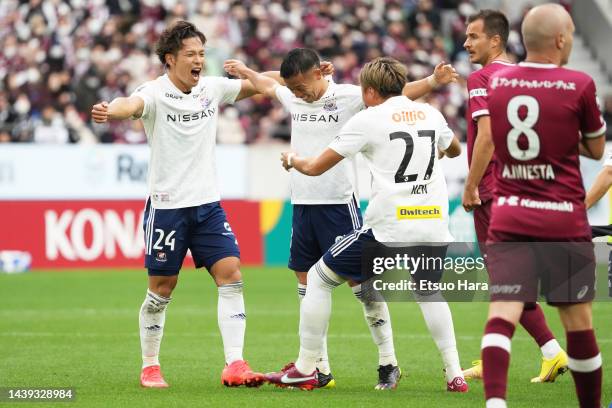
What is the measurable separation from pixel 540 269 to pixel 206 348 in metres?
5.40

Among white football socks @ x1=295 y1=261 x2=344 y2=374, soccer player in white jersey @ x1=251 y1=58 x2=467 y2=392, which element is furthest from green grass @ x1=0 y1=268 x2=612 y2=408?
soccer player in white jersey @ x1=251 y1=58 x2=467 y2=392

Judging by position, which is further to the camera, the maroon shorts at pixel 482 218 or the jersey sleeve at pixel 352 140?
the maroon shorts at pixel 482 218

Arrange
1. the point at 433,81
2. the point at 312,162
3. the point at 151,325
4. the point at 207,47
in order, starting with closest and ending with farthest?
the point at 312,162
the point at 433,81
the point at 151,325
the point at 207,47

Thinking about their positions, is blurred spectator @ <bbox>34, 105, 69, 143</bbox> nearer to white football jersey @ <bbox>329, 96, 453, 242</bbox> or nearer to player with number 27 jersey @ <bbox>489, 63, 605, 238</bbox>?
white football jersey @ <bbox>329, 96, 453, 242</bbox>

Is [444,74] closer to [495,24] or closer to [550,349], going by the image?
[495,24]

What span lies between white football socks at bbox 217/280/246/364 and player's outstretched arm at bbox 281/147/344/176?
4.76 ft

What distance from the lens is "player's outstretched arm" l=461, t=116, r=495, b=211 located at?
28.5 feet

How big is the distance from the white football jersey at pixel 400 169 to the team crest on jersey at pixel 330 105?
90 centimetres

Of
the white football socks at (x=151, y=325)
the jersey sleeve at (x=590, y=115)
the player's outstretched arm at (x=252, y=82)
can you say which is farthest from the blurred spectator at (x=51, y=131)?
the jersey sleeve at (x=590, y=115)

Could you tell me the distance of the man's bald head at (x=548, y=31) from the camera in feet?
21.2

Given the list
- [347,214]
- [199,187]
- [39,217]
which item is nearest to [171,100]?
[199,187]

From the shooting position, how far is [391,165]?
8.18 metres

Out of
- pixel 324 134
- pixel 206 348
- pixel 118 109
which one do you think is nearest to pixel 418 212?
pixel 324 134

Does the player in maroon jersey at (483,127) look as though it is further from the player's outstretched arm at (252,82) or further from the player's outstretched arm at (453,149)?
the player's outstretched arm at (252,82)
